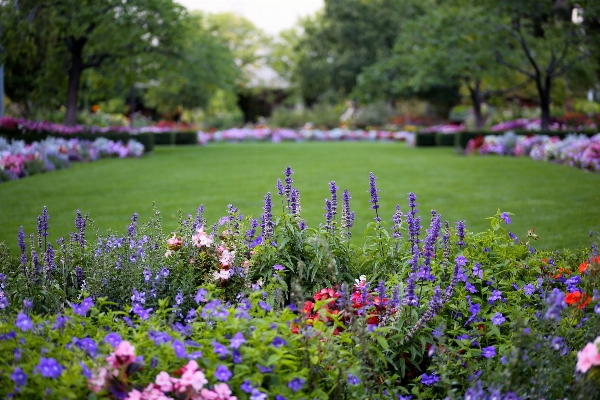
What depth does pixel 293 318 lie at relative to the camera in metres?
2.63

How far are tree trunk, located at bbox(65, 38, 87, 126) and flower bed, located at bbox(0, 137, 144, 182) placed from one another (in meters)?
1.56

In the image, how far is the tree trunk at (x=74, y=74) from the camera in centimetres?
1786

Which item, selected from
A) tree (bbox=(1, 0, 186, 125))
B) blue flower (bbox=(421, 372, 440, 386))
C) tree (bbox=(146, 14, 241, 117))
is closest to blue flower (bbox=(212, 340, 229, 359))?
blue flower (bbox=(421, 372, 440, 386))

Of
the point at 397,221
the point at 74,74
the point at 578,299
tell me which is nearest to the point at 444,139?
the point at 74,74

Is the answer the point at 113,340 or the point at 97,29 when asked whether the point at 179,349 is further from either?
the point at 97,29

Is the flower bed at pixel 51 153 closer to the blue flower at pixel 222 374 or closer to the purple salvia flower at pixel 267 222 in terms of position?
the purple salvia flower at pixel 267 222

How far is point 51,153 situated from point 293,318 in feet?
40.6

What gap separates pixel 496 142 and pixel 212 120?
27051 millimetres

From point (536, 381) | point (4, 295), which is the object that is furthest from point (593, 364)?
point (4, 295)

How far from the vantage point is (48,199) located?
908 cm

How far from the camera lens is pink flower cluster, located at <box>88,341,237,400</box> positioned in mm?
2037

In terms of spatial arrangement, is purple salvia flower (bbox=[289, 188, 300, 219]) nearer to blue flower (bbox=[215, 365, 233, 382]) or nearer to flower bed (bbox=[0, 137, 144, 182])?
blue flower (bbox=[215, 365, 233, 382])

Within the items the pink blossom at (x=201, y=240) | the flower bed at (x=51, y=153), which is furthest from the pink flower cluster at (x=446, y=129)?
the pink blossom at (x=201, y=240)

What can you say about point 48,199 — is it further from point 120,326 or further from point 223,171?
point 120,326
